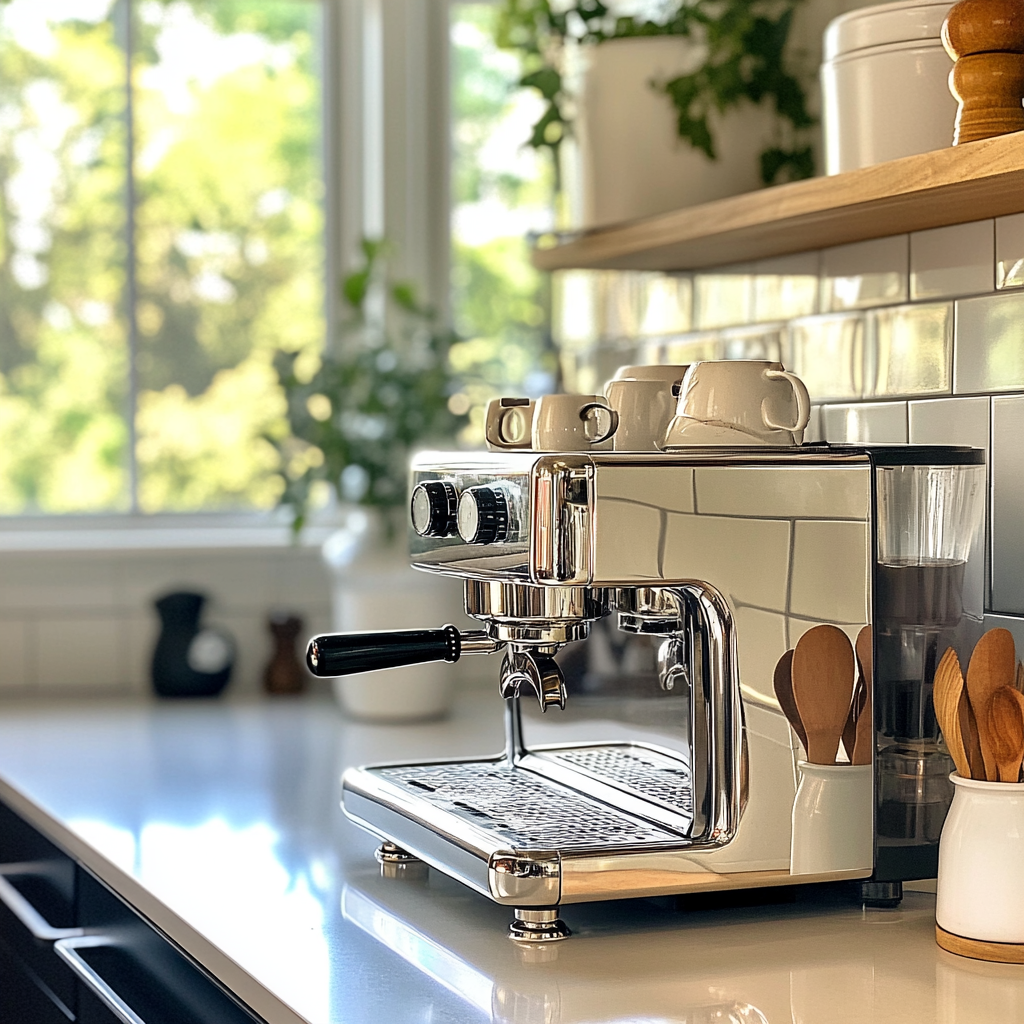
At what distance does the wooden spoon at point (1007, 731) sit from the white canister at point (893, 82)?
476 millimetres

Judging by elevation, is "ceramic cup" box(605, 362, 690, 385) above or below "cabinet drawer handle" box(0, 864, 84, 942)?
above

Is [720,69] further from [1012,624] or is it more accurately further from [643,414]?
[1012,624]

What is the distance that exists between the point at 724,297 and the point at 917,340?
375mm

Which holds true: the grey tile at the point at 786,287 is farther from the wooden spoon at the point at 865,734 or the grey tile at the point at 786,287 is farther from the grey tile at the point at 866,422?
the wooden spoon at the point at 865,734

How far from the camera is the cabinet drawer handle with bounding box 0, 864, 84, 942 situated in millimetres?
1442

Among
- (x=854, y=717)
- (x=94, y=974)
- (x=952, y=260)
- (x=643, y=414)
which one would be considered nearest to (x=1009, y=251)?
(x=952, y=260)

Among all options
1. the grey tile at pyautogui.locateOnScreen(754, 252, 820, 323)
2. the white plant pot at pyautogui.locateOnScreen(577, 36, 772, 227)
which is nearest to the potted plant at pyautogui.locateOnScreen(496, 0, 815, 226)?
the white plant pot at pyautogui.locateOnScreen(577, 36, 772, 227)

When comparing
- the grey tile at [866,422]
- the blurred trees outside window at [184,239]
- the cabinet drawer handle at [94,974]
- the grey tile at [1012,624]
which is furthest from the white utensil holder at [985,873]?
the blurred trees outside window at [184,239]

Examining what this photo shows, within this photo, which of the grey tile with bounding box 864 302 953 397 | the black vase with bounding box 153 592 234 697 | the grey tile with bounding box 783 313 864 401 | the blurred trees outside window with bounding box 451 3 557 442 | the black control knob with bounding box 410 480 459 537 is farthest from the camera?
the blurred trees outside window with bounding box 451 3 557 442

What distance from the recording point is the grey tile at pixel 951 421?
1.30 m

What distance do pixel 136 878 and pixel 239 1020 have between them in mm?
243

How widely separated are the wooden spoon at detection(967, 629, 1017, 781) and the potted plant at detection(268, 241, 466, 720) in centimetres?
112

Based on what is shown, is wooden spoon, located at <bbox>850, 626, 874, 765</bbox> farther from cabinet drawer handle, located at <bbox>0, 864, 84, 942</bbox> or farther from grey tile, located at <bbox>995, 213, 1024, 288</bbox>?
cabinet drawer handle, located at <bbox>0, 864, 84, 942</bbox>

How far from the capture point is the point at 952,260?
1.35 meters
